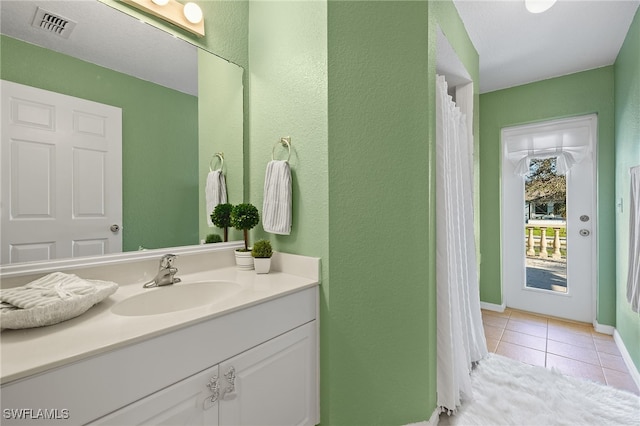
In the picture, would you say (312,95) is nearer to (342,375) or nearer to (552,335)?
(342,375)

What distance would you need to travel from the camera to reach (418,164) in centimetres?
146

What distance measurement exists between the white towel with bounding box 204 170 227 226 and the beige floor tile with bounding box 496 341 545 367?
8.13 feet

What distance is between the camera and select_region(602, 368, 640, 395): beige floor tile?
6.28 feet

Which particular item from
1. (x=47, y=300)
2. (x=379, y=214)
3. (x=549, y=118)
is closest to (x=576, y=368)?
(x=379, y=214)

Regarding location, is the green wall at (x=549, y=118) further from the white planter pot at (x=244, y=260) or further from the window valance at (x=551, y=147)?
the white planter pot at (x=244, y=260)

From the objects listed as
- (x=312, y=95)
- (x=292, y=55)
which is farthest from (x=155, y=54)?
(x=312, y=95)

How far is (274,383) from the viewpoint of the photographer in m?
1.13

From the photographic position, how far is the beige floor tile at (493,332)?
271 centimetres

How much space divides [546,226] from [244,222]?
3.35 m

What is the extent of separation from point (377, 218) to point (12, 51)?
1478 mm

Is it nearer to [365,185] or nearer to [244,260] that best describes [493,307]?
[365,185]

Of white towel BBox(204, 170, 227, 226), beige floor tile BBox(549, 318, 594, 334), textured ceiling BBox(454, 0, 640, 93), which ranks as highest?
textured ceiling BBox(454, 0, 640, 93)

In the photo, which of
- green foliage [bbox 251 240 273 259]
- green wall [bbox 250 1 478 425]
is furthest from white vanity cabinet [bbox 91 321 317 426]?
green foliage [bbox 251 240 273 259]

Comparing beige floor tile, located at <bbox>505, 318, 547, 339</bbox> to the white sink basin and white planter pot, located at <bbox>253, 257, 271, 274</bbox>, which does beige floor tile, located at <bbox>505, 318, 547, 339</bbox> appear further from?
the white sink basin
